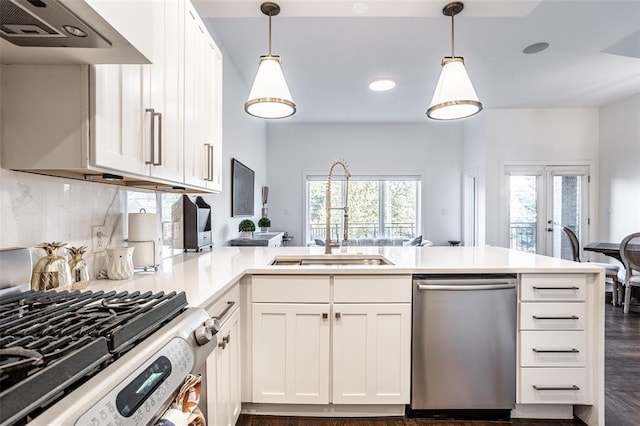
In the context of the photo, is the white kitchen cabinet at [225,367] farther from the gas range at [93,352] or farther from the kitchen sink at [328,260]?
the kitchen sink at [328,260]

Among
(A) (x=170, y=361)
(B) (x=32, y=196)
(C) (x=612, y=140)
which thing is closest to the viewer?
(A) (x=170, y=361)

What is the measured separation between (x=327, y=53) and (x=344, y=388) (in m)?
3.19

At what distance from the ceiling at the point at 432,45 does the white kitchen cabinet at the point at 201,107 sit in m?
0.39

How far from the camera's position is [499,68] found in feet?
13.2

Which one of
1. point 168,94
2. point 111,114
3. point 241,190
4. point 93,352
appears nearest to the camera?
point 93,352

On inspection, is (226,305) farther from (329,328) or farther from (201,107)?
(201,107)

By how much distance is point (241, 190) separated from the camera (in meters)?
4.19

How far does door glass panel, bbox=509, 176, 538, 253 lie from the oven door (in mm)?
5827

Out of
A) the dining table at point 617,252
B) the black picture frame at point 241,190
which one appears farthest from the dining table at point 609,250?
the black picture frame at point 241,190

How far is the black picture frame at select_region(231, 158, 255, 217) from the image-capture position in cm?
381

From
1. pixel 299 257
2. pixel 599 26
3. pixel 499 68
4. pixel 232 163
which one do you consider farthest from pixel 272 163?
pixel 599 26

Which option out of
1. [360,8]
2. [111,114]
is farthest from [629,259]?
[111,114]

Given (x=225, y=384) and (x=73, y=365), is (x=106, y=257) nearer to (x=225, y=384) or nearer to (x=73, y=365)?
(x=225, y=384)

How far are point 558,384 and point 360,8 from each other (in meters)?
2.46
